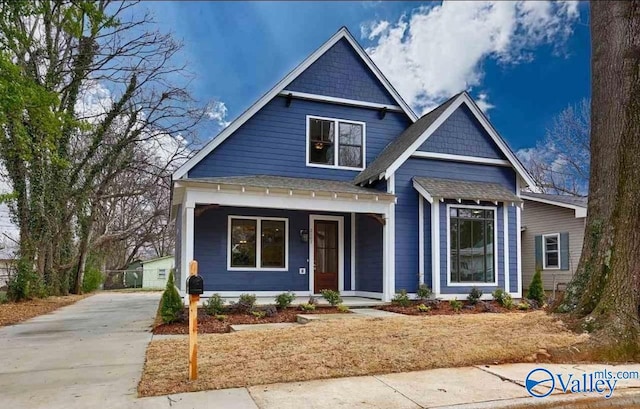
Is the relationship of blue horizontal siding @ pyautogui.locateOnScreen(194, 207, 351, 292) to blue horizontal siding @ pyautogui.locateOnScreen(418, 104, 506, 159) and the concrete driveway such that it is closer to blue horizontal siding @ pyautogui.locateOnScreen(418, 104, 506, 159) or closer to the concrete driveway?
the concrete driveway

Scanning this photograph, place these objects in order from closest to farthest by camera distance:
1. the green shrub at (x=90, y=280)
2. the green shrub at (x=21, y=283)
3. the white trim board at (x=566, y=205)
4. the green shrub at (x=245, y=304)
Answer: the green shrub at (x=245, y=304), the green shrub at (x=21, y=283), the white trim board at (x=566, y=205), the green shrub at (x=90, y=280)

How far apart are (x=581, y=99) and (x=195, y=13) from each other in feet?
82.2

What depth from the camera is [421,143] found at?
462 inches

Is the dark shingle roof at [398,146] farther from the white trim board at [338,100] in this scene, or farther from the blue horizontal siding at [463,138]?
the white trim board at [338,100]

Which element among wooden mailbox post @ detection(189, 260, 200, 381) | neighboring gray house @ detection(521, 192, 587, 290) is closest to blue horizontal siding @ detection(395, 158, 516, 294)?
neighboring gray house @ detection(521, 192, 587, 290)

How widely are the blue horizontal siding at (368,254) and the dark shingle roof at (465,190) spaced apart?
1.56 meters

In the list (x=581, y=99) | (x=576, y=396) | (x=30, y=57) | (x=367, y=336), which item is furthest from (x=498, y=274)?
(x=581, y=99)

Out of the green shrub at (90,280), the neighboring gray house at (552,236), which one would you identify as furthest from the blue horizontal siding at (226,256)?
the green shrub at (90,280)

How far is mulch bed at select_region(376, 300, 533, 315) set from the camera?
33.4 ft

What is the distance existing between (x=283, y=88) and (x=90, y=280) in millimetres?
15761

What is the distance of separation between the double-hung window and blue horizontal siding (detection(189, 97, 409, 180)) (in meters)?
3.03

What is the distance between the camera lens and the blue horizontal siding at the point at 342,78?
12.7m

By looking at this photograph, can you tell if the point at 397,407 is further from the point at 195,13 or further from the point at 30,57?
the point at 30,57

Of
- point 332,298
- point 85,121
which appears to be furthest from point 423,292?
point 85,121
